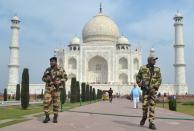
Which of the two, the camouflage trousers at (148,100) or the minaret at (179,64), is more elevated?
the minaret at (179,64)

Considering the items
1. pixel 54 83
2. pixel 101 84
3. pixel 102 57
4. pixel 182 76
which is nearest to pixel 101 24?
pixel 102 57

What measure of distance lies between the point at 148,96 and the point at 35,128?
2159mm

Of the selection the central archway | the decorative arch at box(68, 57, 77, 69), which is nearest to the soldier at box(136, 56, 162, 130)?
the central archway

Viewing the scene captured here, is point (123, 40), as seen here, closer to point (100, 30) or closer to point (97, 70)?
point (100, 30)

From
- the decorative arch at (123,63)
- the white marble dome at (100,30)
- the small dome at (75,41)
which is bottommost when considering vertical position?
the decorative arch at (123,63)

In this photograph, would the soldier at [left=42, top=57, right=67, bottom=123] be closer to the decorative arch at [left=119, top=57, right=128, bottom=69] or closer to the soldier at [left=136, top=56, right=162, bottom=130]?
the soldier at [left=136, top=56, right=162, bottom=130]

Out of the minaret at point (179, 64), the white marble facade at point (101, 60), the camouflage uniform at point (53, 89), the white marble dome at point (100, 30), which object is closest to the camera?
the camouflage uniform at point (53, 89)

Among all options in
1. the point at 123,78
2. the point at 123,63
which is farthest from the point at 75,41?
the point at 123,78

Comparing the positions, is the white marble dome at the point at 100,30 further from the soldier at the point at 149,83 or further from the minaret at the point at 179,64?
the soldier at the point at 149,83

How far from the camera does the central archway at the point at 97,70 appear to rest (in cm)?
5762

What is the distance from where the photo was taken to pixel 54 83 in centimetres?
772

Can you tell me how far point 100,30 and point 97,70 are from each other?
243 inches

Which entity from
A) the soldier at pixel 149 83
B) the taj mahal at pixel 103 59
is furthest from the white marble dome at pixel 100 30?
the soldier at pixel 149 83

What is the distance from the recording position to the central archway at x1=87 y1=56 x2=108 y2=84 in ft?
189
